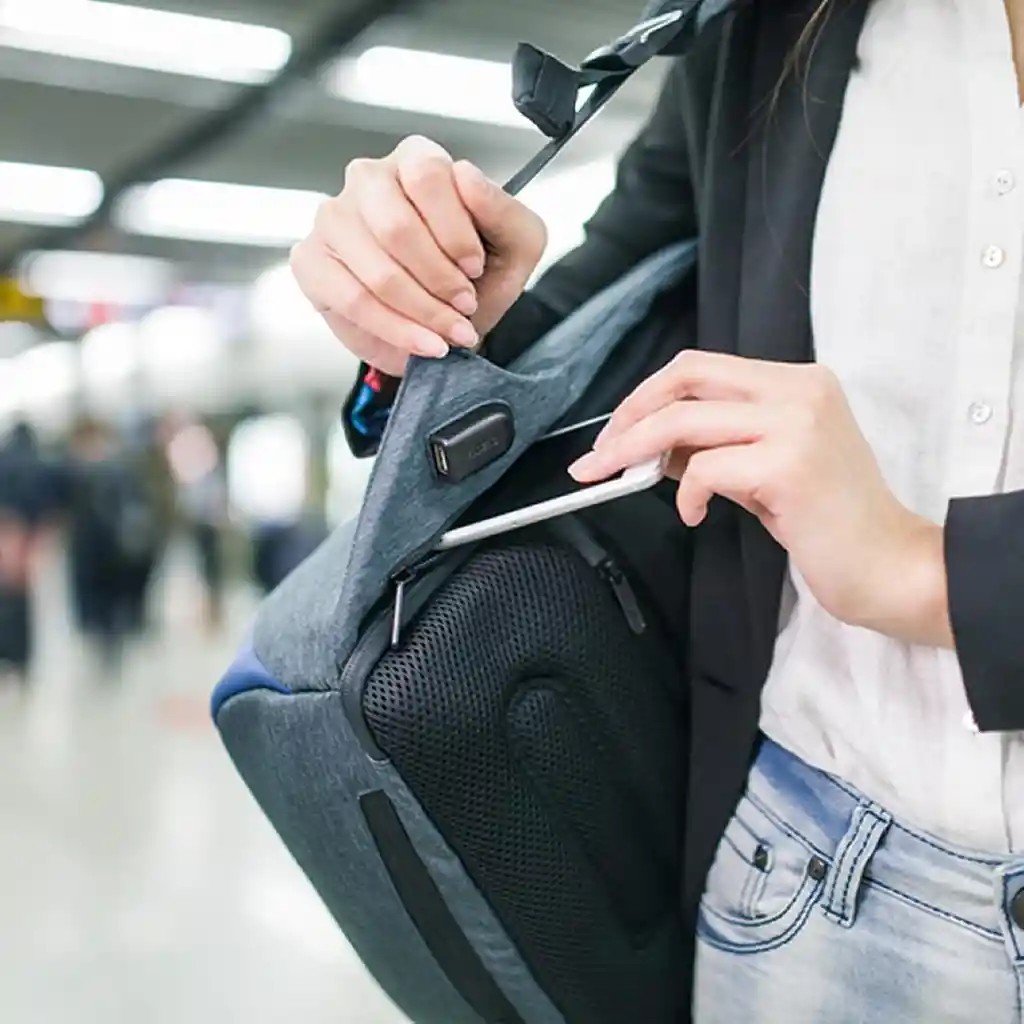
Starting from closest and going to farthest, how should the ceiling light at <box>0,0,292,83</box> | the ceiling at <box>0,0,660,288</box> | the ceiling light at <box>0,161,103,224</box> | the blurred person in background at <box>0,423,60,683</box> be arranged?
1. the ceiling light at <box>0,0,292,83</box>
2. the ceiling at <box>0,0,660,288</box>
3. the blurred person in background at <box>0,423,60,683</box>
4. the ceiling light at <box>0,161,103,224</box>

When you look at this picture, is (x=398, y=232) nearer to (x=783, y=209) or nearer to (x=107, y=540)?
(x=783, y=209)

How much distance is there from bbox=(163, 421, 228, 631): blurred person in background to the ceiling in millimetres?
1688

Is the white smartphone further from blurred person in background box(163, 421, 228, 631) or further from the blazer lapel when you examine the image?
blurred person in background box(163, 421, 228, 631)

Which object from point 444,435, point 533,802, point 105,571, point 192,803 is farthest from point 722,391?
point 105,571

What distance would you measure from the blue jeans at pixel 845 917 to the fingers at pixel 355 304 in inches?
10.8

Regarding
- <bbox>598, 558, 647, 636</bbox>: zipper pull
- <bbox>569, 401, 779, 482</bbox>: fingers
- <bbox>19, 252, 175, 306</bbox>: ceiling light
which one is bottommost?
<bbox>598, 558, 647, 636</bbox>: zipper pull

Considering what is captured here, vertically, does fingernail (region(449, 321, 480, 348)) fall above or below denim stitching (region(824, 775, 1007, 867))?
above

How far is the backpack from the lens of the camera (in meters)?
0.57

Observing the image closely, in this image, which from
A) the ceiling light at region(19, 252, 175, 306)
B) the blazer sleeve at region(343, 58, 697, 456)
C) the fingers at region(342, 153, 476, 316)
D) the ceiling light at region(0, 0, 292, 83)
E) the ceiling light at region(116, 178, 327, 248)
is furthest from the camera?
the ceiling light at region(19, 252, 175, 306)

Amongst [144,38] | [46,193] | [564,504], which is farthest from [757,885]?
[46,193]

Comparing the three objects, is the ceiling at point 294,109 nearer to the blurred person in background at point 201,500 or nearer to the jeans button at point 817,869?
the blurred person in background at point 201,500

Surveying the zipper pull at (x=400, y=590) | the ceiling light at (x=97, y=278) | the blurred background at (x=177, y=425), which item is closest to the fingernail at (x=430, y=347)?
the zipper pull at (x=400, y=590)

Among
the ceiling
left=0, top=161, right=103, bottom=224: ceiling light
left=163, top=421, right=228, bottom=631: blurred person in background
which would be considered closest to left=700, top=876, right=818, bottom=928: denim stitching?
the ceiling

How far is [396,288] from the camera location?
1.83ft
